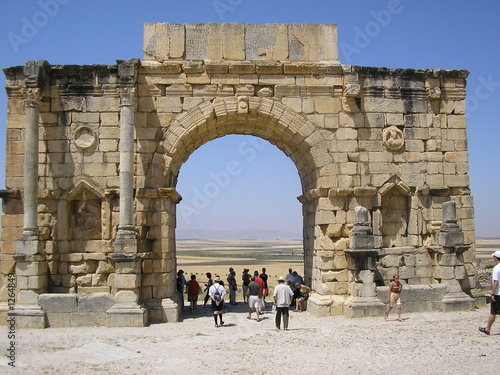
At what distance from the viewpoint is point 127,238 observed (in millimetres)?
11000

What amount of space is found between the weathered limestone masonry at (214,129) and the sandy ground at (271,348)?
907 millimetres

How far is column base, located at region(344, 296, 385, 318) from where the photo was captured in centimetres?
1130

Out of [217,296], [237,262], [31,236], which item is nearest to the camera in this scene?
[217,296]

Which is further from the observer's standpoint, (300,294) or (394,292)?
(300,294)

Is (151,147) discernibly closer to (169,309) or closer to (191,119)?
(191,119)

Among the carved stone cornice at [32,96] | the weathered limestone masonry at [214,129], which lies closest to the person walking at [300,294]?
the weathered limestone masonry at [214,129]

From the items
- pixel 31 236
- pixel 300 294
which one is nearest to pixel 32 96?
pixel 31 236

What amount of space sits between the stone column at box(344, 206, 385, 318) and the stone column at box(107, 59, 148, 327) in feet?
14.7

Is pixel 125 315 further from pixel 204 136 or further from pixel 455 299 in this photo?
pixel 455 299

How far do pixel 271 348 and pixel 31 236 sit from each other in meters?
5.73

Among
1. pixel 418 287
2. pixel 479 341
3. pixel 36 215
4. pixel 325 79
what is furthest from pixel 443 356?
pixel 36 215

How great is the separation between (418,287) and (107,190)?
285 inches

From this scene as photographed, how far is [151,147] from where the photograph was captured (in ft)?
39.2

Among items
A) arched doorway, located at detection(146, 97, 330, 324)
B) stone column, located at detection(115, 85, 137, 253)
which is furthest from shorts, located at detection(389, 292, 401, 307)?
stone column, located at detection(115, 85, 137, 253)
